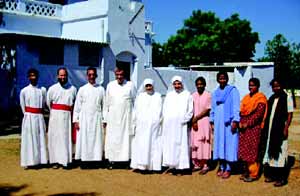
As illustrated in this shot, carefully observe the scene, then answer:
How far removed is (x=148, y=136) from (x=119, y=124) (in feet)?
1.95

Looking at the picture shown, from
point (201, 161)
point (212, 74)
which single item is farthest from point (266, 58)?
point (201, 161)

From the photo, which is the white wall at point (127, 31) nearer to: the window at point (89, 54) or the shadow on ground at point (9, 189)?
the window at point (89, 54)

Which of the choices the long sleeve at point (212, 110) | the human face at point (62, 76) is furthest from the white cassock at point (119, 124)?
the long sleeve at point (212, 110)

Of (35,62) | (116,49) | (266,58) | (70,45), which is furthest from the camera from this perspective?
(266,58)

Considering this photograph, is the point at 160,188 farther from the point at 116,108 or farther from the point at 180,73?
the point at 180,73

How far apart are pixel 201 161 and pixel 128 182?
1.46m

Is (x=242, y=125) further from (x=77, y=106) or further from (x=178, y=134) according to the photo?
(x=77, y=106)

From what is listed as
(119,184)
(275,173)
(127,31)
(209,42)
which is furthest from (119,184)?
(209,42)

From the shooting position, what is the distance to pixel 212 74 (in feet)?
75.0

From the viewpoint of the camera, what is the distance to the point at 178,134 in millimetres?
6953

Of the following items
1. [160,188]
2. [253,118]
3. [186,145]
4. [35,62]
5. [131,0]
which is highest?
[131,0]

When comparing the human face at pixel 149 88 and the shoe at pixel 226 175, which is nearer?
the shoe at pixel 226 175

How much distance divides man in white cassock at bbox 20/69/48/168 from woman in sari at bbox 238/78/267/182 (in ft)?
11.3

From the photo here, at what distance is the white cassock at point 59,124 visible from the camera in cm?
722
